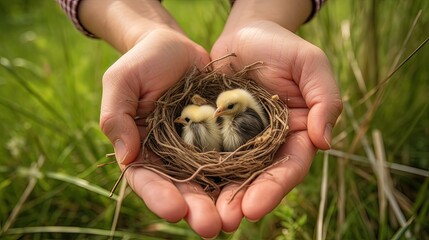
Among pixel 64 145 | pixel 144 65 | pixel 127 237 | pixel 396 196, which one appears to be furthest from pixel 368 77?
pixel 64 145

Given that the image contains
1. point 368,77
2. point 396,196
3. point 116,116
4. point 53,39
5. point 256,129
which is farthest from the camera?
point 53,39

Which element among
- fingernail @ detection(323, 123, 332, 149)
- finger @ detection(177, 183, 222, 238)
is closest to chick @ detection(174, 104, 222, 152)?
finger @ detection(177, 183, 222, 238)

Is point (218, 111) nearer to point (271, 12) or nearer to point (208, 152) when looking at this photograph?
point (208, 152)

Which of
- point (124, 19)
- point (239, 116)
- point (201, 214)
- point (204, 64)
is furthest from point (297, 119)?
point (124, 19)

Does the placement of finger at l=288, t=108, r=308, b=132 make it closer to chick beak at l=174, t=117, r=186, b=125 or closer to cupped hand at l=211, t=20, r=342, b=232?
cupped hand at l=211, t=20, r=342, b=232

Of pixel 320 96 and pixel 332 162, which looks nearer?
pixel 320 96

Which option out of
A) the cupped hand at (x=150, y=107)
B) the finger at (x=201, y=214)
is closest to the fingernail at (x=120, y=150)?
the cupped hand at (x=150, y=107)

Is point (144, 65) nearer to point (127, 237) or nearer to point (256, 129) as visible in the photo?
point (256, 129)
